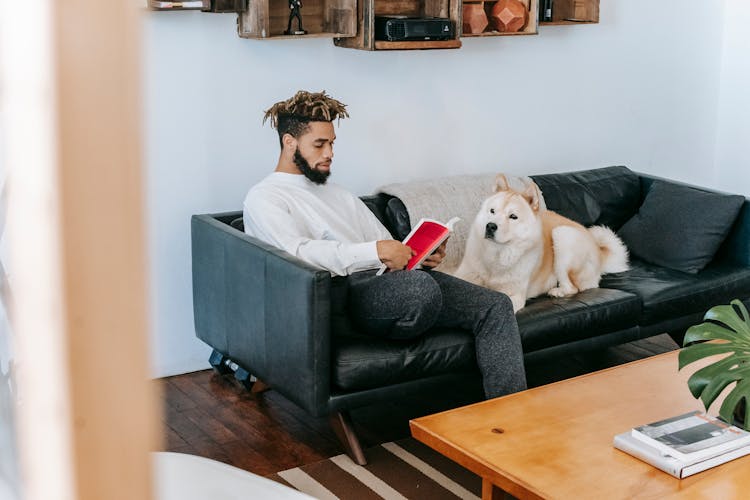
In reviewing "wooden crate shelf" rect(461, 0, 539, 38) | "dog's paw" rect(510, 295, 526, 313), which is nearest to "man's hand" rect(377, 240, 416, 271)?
"dog's paw" rect(510, 295, 526, 313)

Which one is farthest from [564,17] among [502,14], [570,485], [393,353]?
[570,485]

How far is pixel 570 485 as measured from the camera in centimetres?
218

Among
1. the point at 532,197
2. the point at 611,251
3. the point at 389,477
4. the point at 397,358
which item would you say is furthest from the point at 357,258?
the point at 611,251

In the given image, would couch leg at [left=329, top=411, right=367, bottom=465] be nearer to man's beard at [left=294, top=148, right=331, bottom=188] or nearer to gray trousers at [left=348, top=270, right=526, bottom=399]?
gray trousers at [left=348, top=270, right=526, bottom=399]

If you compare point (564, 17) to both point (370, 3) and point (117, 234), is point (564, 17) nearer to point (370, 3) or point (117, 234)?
point (370, 3)

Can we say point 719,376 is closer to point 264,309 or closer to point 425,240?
point 425,240

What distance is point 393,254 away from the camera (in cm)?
314

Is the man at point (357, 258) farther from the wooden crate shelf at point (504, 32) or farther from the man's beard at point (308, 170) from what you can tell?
the wooden crate shelf at point (504, 32)

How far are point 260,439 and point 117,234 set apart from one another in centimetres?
314

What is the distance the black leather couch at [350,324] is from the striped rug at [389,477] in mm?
79

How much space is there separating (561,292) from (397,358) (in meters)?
0.91

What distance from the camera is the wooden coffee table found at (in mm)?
2199

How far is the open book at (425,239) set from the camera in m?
3.22

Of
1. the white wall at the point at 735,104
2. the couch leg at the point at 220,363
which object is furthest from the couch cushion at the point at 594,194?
the couch leg at the point at 220,363
